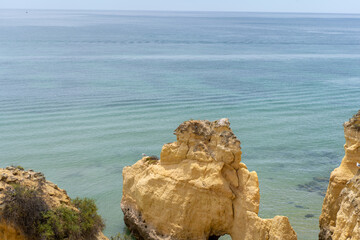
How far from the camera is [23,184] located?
12484mm

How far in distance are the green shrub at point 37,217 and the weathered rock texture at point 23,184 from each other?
5.2 inches

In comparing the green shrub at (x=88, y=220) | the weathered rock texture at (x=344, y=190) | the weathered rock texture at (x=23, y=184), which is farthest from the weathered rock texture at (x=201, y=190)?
the weathered rock texture at (x=344, y=190)

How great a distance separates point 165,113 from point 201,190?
76.3ft

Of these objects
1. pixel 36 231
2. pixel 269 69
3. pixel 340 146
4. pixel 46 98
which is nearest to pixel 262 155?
pixel 340 146

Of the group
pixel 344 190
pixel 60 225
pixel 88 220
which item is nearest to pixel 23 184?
pixel 60 225

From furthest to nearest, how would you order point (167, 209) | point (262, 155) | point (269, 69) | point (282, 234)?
point (269, 69)
point (262, 155)
point (167, 209)
point (282, 234)

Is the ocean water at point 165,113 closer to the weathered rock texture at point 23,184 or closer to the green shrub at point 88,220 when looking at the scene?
the green shrub at point 88,220

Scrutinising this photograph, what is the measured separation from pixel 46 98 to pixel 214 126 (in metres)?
29.4

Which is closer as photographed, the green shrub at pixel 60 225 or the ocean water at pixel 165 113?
the green shrub at pixel 60 225

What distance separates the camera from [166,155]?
567 inches

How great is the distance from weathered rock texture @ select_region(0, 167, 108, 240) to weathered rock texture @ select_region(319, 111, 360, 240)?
6.61 metres

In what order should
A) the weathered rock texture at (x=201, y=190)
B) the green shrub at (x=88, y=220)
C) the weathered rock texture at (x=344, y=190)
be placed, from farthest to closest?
the weathered rock texture at (x=201, y=190) → the green shrub at (x=88, y=220) → the weathered rock texture at (x=344, y=190)

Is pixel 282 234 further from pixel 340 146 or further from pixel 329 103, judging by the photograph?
pixel 329 103

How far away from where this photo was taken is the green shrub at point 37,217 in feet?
38.1
